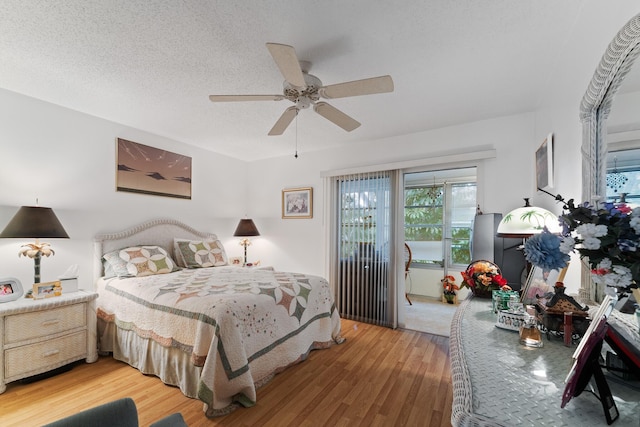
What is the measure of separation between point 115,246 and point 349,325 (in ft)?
9.88

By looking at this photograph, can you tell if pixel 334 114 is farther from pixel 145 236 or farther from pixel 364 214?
pixel 145 236

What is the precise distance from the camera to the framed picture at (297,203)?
165 inches

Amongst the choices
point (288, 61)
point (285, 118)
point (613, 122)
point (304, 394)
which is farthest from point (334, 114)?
point (304, 394)

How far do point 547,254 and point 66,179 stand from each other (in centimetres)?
396

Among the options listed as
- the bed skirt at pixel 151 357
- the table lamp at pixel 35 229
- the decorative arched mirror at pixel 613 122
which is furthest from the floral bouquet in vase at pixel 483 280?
the table lamp at pixel 35 229

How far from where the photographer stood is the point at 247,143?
12.7 ft

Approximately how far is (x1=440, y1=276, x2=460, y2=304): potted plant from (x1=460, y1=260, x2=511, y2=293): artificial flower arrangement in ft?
9.54

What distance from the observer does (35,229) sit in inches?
89.3

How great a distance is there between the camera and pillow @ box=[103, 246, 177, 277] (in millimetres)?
2828

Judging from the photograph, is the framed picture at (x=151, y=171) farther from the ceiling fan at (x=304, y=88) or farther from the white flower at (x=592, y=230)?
the white flower at (x=592, y=230)

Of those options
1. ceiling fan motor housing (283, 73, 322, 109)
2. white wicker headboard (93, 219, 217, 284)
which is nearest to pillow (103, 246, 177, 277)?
white wicker headboard (93, 219, 217, 284)

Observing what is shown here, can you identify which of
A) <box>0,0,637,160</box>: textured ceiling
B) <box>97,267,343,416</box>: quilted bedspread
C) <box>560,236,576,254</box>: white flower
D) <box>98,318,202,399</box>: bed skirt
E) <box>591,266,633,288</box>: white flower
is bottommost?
<box>98,318,202,399</box>: bed skirt

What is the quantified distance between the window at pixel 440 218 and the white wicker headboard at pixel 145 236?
3.85 m

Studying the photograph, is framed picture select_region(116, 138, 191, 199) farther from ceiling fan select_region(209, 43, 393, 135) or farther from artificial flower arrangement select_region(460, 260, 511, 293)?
artificial flower arrangement select_region(460, 260, 511, 293)
